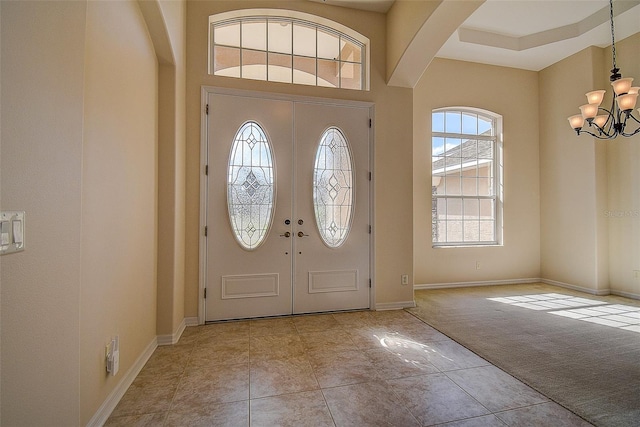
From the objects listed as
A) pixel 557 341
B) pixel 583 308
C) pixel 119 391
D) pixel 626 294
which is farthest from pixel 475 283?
pixel 119 391

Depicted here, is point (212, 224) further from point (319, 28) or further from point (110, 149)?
point (319, 28)

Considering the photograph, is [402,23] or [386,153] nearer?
[402,23]

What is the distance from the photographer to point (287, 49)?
345 centimetres

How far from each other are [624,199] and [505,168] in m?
1.58

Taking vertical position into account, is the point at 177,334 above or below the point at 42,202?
below

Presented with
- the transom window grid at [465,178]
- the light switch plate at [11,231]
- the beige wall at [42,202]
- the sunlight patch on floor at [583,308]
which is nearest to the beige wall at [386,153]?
the transom window grid at [465,178]

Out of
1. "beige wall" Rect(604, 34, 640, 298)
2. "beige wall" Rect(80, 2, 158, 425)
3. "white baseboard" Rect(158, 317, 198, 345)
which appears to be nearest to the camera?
"beige wall" Rect(80, 2, 158, 425)

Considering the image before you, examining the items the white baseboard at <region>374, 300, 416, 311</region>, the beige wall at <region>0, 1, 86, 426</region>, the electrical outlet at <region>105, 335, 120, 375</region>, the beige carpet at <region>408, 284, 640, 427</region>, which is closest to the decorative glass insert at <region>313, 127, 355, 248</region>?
the white baseboard at <region>374, 300, 416, 311</region>

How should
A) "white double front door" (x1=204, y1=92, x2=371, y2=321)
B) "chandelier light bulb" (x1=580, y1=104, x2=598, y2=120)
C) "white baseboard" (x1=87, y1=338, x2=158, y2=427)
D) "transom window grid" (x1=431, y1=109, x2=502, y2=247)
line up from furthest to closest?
"transom window grid" (x1=431, y1=109, x2=502, y2=247) < "chandelier light bulb" (x1=580, y1=104, x2=598, y2=120) < "white double front door" (x1=204, y1=92, x2=371, y2=321) < "white baseboard" (x1=87, y1=338, x2=158, y2=427)

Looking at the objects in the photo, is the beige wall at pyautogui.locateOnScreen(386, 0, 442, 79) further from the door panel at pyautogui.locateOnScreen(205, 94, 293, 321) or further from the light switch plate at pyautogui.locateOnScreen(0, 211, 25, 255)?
the light switch plate at pyautogui.locateOnScreen(0, 211, 25, 255)

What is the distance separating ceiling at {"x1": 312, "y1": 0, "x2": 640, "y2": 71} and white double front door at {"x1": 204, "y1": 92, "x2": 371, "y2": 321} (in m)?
1.62

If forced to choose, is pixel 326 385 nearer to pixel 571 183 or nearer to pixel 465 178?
pixel 465 178

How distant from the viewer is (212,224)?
3.11 meters

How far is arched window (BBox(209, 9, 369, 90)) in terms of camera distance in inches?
129
